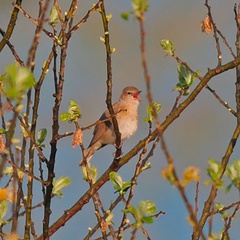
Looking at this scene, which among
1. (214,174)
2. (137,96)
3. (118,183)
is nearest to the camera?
(214,174)

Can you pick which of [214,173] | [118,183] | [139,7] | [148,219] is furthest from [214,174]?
[118,183]

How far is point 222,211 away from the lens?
293 centimetres

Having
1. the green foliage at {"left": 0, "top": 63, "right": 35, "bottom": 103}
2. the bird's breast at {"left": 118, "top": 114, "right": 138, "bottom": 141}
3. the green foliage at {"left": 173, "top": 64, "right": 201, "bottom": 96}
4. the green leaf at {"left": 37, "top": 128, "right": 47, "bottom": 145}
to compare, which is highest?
the bird's breast at {"left": 118, "top": 114, "right": 138, "bottom": 141}

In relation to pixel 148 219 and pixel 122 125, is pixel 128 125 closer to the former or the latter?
pixel 122 125

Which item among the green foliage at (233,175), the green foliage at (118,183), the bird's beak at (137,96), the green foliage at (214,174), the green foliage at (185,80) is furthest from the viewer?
the bird's beak at (137,96)

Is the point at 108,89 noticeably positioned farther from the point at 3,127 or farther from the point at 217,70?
the point at 217,70

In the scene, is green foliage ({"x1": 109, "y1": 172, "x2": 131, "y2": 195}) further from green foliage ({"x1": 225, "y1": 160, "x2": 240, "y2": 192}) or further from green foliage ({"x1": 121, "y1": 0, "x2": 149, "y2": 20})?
green foliage ({"x1": 121, "y1": 0, "x2": 149, "y2": 20})

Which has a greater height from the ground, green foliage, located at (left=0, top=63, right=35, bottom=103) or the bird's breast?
the bird's breast

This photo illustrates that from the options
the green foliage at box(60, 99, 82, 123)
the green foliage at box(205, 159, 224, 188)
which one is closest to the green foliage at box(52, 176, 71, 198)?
the green foliage at box(60, 99, 82, 123)

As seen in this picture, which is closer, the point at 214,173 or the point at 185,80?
the point at 214,173

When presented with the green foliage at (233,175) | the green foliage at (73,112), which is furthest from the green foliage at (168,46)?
the green foliage at (233,175)

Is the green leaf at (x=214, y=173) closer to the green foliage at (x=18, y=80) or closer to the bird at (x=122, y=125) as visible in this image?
the green foliage at (x=18, y=80)

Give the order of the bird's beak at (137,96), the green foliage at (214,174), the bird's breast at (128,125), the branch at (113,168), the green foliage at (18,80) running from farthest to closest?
the bird's beak at (137,96)
the bird's breast at (128,125)
the branch at (113,168)
the green foliage at (214,174)
the green foliage at (18,80)

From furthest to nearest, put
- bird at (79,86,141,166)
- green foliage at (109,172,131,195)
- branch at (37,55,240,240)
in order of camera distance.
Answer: bird at (79,86,141,166)
branch at (37,55,240,240)
green foliage at (109,172,131,195)
